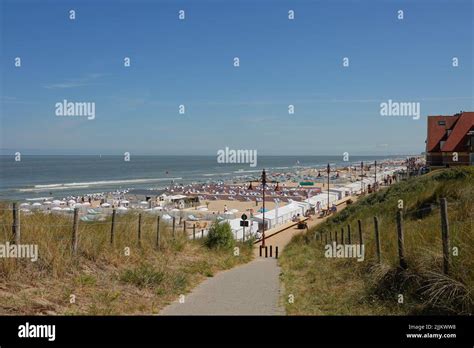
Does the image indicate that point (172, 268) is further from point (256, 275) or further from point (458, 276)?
point (458, 276)

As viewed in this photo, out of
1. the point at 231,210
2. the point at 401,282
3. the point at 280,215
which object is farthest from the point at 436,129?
the point at 401,282

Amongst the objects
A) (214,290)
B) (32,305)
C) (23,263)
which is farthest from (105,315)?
(214,290)

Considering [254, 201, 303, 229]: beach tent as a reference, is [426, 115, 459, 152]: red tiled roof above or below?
above

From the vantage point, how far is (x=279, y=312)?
770cm

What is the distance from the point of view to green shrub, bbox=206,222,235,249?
65.8 ft

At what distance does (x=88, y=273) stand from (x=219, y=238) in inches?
442

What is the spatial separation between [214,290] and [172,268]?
253 centimetres

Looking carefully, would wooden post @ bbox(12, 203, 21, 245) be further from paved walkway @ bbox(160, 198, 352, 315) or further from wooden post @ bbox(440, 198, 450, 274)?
wooden post @ bbox(440, 198, 450, 274)

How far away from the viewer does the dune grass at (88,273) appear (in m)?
7.40

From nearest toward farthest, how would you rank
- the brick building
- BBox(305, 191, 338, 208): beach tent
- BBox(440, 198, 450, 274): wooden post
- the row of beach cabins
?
BBox(440, 198, 450, 274): wooden post
the row of beach cabins
the brick building
BBox(305, 191, 338, 208): beach tent

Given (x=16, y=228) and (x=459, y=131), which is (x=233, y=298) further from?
(x=459, y=131)

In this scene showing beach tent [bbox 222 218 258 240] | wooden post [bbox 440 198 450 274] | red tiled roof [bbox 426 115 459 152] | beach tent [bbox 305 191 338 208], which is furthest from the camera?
beach tent [bbox 305 191 338 208]

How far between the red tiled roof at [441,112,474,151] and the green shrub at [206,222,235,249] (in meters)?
27.9

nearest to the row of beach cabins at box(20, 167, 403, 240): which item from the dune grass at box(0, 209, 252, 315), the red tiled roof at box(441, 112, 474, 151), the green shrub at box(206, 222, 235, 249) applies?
the green shrub at box(206, 222, 235, 249)
